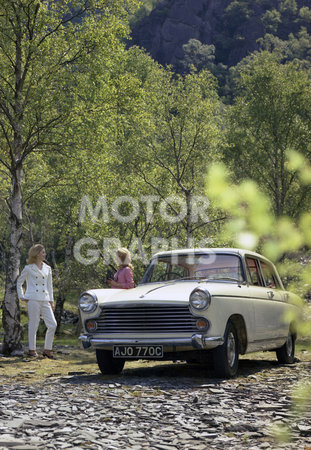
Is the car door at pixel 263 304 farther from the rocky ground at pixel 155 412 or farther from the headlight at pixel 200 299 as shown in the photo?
the headlight at pixel 200 299

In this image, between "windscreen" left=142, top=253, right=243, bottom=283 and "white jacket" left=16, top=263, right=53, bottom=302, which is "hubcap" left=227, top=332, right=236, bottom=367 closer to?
"windscreen" left=142, top=253, right=243, bottom=283

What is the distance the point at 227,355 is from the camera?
7906 mm

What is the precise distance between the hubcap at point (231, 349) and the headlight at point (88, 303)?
1971 millimetres

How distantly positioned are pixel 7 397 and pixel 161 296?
2609 mm

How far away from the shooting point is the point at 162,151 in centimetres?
2823

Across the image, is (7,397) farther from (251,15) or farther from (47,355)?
(251,15)

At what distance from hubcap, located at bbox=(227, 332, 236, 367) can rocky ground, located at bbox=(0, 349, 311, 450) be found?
26 cm

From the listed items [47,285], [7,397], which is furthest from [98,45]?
[7,397]

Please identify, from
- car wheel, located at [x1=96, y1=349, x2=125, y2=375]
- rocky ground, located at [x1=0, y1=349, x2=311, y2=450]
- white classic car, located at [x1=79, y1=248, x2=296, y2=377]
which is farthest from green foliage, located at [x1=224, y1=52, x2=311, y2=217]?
rocky ground, located at [x1=0, y1=349, x2=311, y2=450]

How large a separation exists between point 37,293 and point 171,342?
4.67 meters

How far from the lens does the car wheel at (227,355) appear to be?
7.82 meters

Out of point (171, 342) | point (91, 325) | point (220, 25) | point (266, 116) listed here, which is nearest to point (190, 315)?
point (171, 342)

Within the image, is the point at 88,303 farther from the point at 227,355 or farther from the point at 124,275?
the point at 124,275

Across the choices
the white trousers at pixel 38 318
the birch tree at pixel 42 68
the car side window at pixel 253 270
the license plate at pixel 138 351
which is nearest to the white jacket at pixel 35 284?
the white trousers at pixel 38 318
